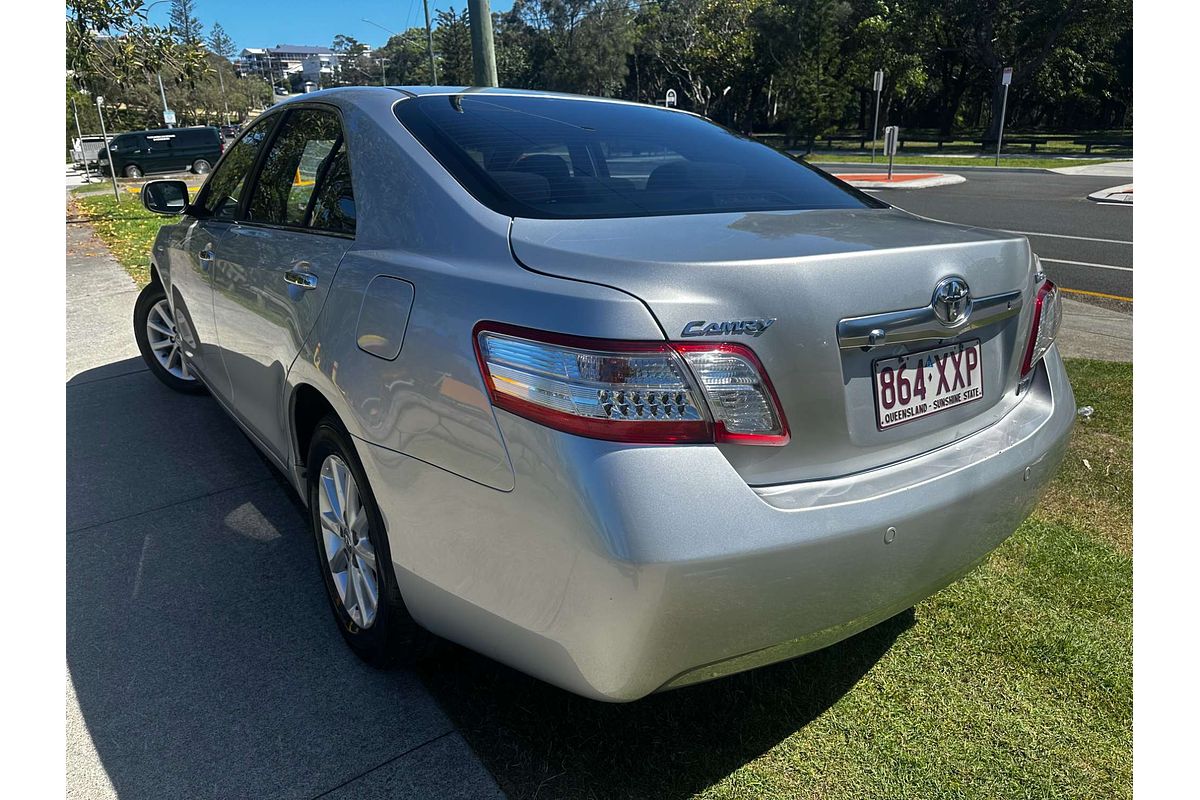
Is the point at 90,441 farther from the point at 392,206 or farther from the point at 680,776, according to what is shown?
the point at 680,776

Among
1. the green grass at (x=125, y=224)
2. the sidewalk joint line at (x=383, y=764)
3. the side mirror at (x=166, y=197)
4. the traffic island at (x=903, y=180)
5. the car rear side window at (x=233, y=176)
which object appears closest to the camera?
the sidewalk joint line at (x=383, y=764)

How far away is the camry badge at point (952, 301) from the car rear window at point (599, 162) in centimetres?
59

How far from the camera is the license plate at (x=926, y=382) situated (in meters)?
1.86

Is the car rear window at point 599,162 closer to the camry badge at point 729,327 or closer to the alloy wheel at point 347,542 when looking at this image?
the camry badge at point 729,327

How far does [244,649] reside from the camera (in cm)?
268

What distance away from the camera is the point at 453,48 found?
84.2 meters

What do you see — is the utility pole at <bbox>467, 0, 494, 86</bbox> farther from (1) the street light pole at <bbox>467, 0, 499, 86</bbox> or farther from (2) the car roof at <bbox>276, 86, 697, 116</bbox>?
(2) the car roof at <bbox>276, 86, 697, 116</bbox>

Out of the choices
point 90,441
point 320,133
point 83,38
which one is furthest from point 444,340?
point 83,38

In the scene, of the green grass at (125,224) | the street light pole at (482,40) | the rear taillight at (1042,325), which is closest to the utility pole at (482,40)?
the street light pole at (482,40)

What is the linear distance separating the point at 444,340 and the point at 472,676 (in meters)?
1.15

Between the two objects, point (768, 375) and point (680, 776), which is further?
point (680, 776)

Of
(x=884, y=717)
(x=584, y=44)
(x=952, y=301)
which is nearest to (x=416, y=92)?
(x=952, y=301)

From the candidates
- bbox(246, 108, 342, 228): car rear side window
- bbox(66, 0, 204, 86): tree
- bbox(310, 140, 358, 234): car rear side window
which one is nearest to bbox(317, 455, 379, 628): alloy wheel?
bbox(310, 140, 358, 234): car rear side window

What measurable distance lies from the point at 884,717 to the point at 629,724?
2.31 ft
